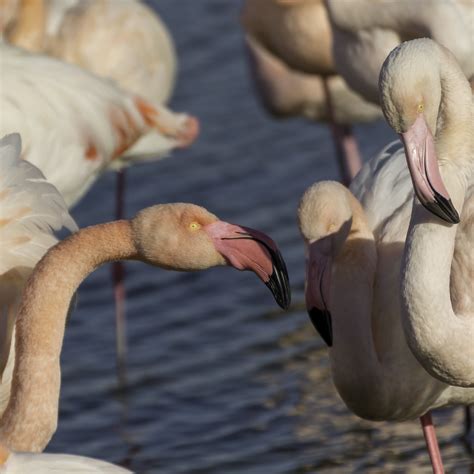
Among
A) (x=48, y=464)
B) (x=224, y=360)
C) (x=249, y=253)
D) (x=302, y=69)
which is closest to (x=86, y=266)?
(x=249, y=253)

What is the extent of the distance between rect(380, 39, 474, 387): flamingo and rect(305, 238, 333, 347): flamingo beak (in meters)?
0.33

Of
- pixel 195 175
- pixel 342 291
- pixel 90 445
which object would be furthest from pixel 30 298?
pixel 195 175

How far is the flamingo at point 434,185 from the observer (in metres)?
4.42

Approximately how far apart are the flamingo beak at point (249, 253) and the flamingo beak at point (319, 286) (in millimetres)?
368

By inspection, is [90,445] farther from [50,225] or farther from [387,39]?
[387,39]

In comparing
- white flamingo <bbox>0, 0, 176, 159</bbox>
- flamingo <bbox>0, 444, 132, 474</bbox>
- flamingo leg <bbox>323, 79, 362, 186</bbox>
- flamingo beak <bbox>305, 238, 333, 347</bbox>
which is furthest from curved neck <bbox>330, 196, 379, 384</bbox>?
white flamingo <bbox>0, 0, 176, 159</bbox>

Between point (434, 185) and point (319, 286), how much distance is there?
0.70m

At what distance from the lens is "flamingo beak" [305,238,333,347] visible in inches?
194

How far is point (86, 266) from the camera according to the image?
4.63m

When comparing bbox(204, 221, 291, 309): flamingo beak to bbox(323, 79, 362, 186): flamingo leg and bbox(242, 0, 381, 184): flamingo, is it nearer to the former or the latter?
bbox(242, 0, 381, 184): flamingo

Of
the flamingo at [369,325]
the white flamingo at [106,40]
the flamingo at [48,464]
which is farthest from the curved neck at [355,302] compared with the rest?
the white flamingo at [106,40]

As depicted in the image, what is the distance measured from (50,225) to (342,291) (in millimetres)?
987

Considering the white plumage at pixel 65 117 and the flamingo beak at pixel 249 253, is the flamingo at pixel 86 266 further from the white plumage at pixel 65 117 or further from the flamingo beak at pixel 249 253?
the white plumage at pixel 65 117

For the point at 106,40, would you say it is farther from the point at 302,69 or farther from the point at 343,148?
the point at 343,148
